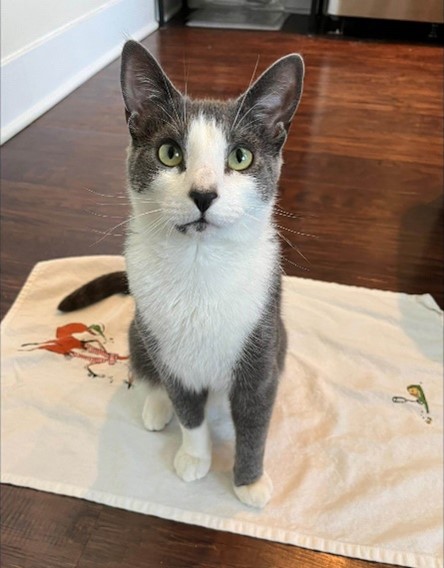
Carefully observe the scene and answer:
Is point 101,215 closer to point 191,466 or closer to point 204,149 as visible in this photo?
point 191,466

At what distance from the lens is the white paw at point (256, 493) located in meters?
0.98

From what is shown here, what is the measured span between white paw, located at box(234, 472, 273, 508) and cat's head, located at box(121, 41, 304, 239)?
48 centimetres

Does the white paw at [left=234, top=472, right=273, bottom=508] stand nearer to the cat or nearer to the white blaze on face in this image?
the cat

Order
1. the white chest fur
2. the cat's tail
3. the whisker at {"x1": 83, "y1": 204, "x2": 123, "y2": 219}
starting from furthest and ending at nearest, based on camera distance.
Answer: the whisker at {"x1": 83, "y1": 204, "x2": 123, "y2": 219}
the cat's tail
the white chest fur

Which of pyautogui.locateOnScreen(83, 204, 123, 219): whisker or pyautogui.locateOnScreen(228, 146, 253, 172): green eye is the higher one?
pyautogui.locateOnScreen(228, 146, 253, 172): green eye

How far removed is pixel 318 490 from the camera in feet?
3.34

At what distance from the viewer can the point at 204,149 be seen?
69 centimetres

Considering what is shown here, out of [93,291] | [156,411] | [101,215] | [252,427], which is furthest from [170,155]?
[101,215]

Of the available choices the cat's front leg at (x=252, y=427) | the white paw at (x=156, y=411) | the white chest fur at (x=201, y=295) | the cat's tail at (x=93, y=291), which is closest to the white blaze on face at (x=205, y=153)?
the white chest fur at (x=201, y=295)

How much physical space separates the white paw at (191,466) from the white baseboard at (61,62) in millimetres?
1548

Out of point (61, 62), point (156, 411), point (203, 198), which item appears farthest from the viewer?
point (61, 62)

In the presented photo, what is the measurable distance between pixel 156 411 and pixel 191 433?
5.7 inches

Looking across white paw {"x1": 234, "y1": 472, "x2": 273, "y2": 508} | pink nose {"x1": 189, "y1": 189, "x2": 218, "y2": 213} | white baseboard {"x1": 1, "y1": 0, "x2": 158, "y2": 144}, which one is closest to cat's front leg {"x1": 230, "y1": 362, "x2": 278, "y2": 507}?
white paw {"x1": 234, "y1": 472, "x2": 273, "y2": 508}

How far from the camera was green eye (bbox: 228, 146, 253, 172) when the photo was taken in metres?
0.72
